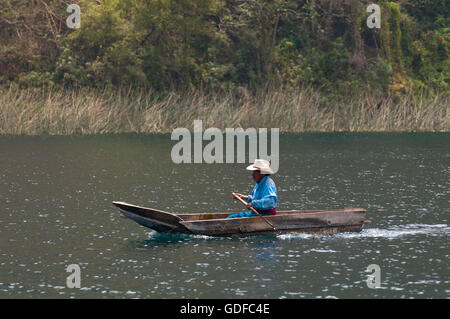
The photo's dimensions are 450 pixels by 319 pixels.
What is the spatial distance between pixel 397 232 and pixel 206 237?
14.7 ft

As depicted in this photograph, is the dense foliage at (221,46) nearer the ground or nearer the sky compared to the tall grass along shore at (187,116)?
nearer the sky

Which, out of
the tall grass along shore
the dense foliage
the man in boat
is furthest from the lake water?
the dense foliage

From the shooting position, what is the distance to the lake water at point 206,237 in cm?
1612

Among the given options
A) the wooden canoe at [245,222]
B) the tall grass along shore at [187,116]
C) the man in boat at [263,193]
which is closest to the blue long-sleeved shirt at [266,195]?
the man in boat at [263,193]

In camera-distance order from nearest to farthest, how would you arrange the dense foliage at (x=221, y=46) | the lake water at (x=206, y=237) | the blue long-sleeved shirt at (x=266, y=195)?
the lake water at (x=206, y=237)
the blue long-sleeved shirt at (x=266, y=195)
the dense foliage at (x=221, y=46)

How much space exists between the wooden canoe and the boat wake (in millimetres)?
164

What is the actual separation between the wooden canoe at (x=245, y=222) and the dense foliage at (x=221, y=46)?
122 ft

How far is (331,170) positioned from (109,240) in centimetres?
1527

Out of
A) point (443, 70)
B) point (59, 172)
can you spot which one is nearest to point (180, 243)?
point (59, 172)

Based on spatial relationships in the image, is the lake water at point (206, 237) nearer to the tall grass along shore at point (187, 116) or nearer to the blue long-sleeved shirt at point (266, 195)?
the blue long-sleeved shirt at point (266, 195)

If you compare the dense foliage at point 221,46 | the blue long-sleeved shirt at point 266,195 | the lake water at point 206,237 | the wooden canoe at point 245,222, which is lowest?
the lake water at point 206,237

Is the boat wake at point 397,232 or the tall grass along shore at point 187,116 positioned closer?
the boat wake at point 397,232

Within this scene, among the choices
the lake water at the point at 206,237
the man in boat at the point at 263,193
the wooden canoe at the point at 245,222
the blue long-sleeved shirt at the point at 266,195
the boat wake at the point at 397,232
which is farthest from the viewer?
the boat wake at the point at 397,232
